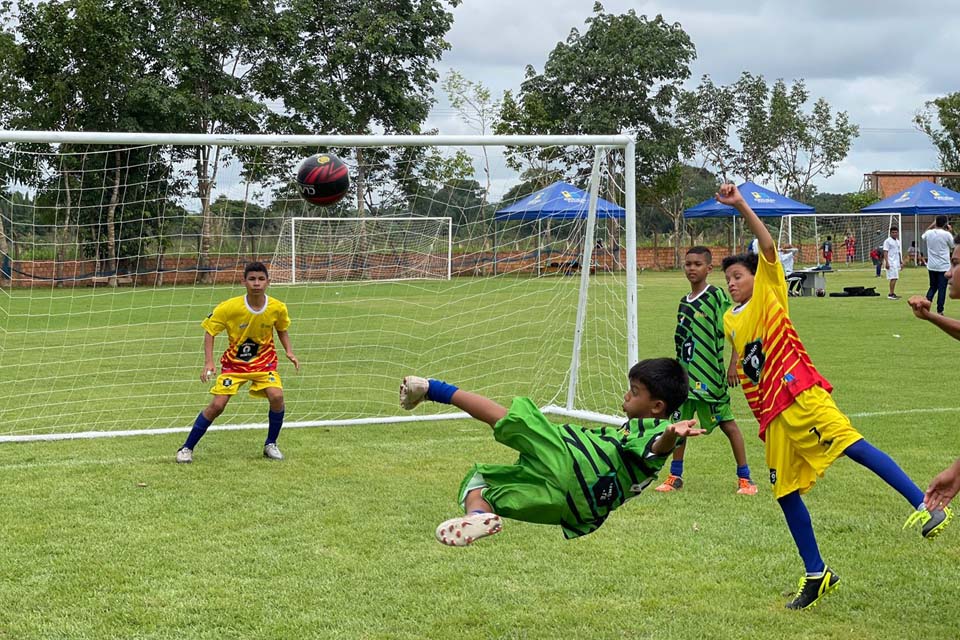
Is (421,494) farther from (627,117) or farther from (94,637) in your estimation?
(627,117)

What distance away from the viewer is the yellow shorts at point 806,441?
4.53 m

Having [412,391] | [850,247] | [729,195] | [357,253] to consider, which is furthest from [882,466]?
[850,247]

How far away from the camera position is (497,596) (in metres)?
4.62

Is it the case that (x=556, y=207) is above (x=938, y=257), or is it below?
above

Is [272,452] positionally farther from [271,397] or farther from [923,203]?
[923,203]

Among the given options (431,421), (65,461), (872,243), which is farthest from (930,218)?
(65,461)

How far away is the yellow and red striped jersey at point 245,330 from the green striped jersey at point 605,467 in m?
4.12

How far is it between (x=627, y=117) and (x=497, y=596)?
141 ft

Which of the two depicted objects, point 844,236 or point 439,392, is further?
point 844,236

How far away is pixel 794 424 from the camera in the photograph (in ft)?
15.0

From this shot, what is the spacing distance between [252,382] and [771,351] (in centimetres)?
430

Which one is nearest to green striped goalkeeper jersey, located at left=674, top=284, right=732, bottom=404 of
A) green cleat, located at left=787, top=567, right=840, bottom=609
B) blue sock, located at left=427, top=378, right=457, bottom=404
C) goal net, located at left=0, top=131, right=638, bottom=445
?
green cleat, located at left=787, top=567, right=840, bottom=609

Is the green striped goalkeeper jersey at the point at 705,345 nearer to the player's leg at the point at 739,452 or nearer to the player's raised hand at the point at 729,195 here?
the player's leg at the point at 739,452

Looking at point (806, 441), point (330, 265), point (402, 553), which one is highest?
point (330, 265)
